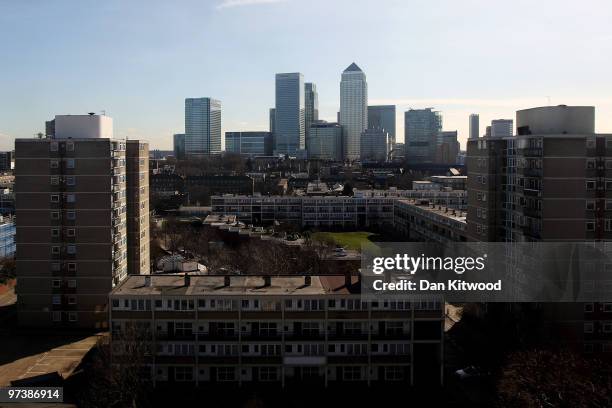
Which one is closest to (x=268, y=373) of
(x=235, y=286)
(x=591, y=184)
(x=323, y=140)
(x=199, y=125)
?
(x=235, y=286)

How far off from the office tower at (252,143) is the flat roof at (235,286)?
527 feet

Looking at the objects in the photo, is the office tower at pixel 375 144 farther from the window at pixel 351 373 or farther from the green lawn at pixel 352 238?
the window at pixel 351 373

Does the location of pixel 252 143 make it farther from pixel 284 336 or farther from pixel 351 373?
pixel 351 373

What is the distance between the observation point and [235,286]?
22328mm

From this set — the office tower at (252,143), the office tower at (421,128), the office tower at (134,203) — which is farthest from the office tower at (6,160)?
the office tower at (421,128)

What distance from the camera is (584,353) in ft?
75.3

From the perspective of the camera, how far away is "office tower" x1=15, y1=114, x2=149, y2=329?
27.8 m

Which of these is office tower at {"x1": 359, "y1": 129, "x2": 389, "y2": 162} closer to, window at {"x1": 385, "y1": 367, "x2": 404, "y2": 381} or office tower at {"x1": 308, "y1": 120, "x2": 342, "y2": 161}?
office tower at {"x1": 308, "y1": 120, "x2": 342, "y2": 161}

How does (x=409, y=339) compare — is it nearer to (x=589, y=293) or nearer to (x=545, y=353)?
(x=545, y=353)

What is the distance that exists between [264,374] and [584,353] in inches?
460

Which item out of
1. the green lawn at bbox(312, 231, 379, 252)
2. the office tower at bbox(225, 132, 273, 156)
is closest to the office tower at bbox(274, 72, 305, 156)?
the office tower at bbox(225, 132, 273, 156)

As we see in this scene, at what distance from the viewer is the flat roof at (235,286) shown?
845 inches

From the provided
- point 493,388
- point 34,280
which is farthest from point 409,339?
point 34,280

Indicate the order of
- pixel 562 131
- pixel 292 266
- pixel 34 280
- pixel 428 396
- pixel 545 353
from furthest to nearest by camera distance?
pixel 292 266, pixel 34 280, pixel 562 131, pixel 428 396, pixel 545 353
